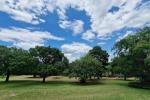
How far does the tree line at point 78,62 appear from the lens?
3943cm

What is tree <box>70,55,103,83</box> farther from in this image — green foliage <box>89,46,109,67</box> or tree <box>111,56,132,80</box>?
green foliage <box>89,46,109,67</box>

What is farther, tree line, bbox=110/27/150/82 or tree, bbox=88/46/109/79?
tree, bbox=88/46/109/79

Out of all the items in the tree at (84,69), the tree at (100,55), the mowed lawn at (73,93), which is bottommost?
the mowed lawn at (73,93)

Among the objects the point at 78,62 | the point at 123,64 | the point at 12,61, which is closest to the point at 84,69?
the point at 78,62

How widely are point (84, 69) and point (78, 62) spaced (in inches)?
97.3

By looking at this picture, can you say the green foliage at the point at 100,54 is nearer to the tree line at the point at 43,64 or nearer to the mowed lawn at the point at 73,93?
the tree line at the point at 43,64

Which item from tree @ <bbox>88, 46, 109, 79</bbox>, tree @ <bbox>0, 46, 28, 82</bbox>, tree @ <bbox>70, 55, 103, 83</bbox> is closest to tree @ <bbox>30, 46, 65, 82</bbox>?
tree @ <bbox>0, 46, 28, 82</bbox>

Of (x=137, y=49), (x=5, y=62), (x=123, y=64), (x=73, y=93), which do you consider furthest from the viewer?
(x=5, y=62)

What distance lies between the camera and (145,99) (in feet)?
70.4

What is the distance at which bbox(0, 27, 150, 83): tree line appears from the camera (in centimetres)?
3943

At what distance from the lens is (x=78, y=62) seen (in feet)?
154

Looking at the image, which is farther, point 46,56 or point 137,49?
point 46,56

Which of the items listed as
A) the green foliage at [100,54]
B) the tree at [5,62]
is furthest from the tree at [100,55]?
the tree at [5,62]

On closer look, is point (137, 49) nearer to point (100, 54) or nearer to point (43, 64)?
point (43, 64)
